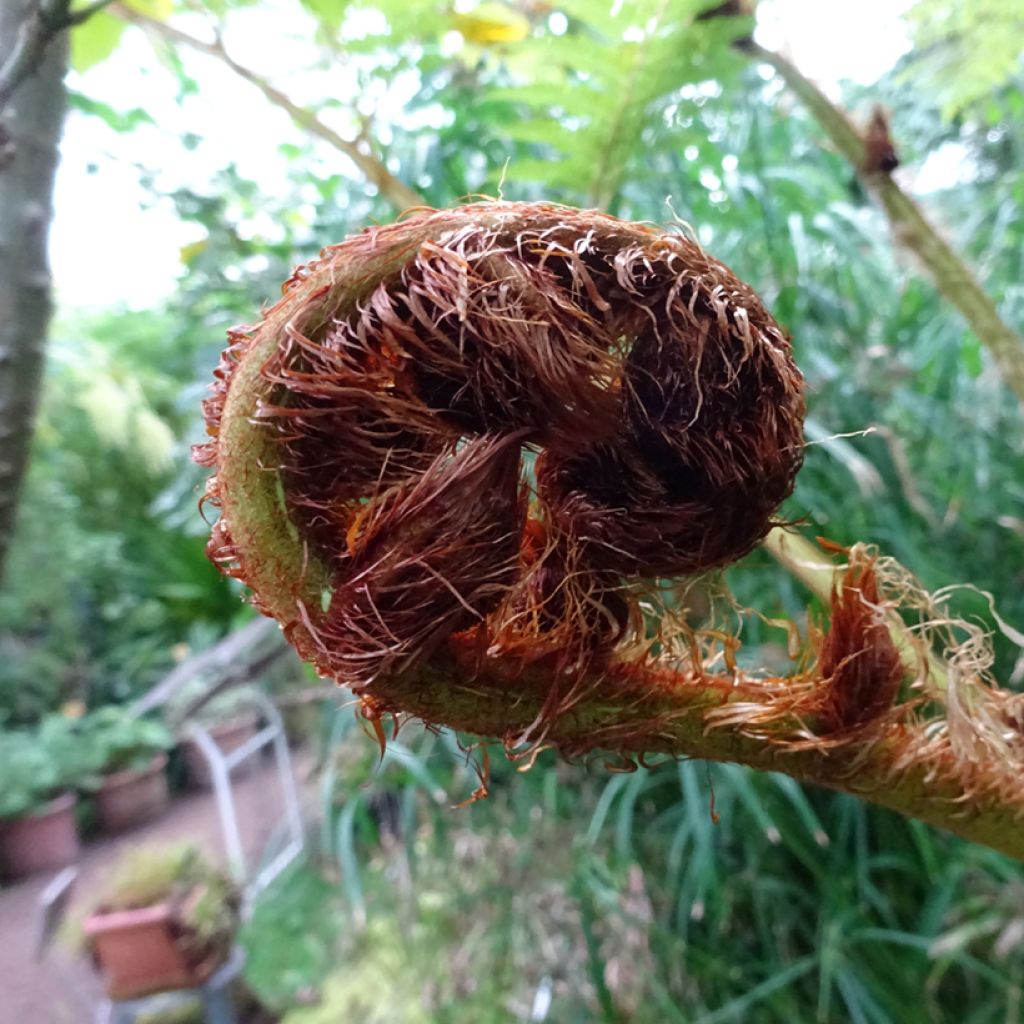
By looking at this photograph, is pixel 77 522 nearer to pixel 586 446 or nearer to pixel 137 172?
pixel 137 172

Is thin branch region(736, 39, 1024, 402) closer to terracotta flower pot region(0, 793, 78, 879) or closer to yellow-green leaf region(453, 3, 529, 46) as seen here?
yellow-green leaf region(453, 3, 529, 46)

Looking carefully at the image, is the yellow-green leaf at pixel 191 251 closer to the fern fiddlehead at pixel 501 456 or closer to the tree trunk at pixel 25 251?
the tree trunk at pixel 25 251

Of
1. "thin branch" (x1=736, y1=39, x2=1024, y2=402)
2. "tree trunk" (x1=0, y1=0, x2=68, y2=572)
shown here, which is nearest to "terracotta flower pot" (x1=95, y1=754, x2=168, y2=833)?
"tree trunk" (x1=0, y1=0, x2=68, y2=572)

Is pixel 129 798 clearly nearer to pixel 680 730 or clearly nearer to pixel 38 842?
pixel 38 842

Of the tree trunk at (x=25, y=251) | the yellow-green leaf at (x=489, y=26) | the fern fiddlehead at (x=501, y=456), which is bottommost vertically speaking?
the fern fiddlehead at (x=501, y=456)

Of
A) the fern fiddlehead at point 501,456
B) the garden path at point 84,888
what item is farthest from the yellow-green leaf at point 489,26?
the garden path at point 84,888

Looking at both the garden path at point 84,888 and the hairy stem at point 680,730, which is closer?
the hairy stem at point 680,730
